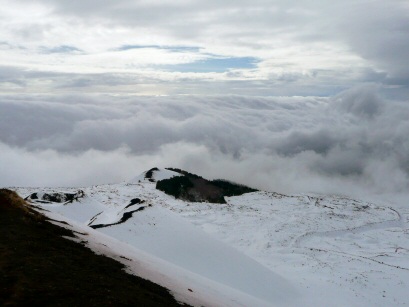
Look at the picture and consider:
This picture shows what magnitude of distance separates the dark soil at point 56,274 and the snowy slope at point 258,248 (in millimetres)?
2971

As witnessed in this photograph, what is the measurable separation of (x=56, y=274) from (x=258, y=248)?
49.1m

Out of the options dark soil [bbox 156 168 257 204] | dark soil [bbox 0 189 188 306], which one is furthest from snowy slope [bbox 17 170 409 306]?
dark soil [bbox 156 168 257 204]

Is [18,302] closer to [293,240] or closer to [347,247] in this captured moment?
[293,240]

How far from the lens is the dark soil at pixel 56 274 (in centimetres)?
1375

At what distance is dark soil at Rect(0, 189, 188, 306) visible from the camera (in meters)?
13.8

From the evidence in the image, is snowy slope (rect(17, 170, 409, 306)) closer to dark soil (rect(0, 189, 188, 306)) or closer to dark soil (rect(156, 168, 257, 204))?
dark soil (rect(0, 189, 188, 306))

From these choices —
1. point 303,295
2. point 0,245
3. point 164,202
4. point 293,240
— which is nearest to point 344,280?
point 303,295

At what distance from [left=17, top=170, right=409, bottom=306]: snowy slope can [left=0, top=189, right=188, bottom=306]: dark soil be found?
9.75ft

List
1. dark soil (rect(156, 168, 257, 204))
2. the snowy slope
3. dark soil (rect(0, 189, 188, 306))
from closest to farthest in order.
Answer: dark soil (rect(0, 189, 188, 306)), the snowy slope, dark soil (rect(156, 168, 257, 204))

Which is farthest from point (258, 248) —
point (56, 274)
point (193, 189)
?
point (193, 189)

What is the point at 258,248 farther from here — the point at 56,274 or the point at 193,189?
the point at 193,189

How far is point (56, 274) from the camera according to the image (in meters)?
16.1

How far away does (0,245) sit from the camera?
60.6 ft

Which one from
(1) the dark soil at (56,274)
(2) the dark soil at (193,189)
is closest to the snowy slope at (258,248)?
(1) the dark soil at (56,274)
